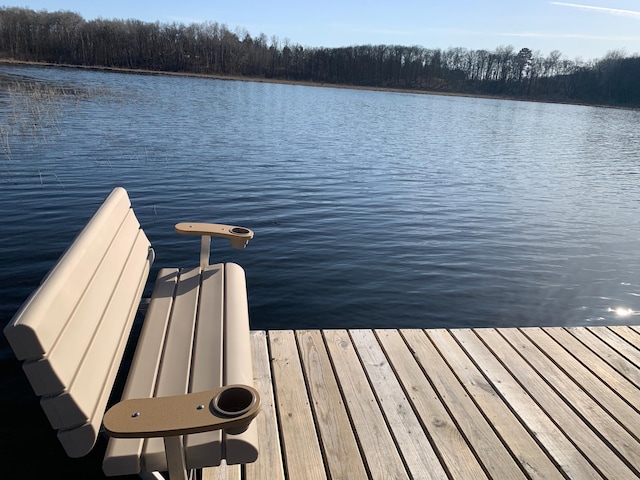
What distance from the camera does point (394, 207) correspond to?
35.0 feet

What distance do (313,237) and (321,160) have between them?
298 inches

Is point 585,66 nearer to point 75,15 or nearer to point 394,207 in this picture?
point 75,15

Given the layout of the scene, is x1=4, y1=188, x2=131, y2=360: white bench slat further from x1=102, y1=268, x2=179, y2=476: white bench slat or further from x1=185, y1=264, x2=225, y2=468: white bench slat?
x1=185, y1=264, x2=225, y2=468: white bench slat

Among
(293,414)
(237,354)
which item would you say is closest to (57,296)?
(237,354)

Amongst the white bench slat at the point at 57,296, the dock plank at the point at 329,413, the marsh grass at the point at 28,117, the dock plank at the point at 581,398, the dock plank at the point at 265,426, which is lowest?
the dock plank at the point at 581,398

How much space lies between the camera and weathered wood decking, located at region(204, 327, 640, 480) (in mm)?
2627

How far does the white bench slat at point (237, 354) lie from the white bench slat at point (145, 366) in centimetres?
37

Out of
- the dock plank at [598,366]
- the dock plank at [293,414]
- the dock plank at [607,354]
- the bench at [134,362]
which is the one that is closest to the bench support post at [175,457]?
the bench at [134,362]

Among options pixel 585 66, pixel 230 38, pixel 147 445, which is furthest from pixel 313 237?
pixel 585 66

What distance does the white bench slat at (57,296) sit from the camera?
1.59 meters

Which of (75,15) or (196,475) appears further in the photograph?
(75,15)

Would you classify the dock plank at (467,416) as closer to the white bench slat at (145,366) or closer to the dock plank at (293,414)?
the dock plank at (293,414)

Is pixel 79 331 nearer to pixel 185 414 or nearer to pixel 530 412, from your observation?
pixel 185 414

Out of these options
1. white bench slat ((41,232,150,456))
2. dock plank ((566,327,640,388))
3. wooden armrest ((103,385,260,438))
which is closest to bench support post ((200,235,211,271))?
white bench slat ((41,232,150,456))
